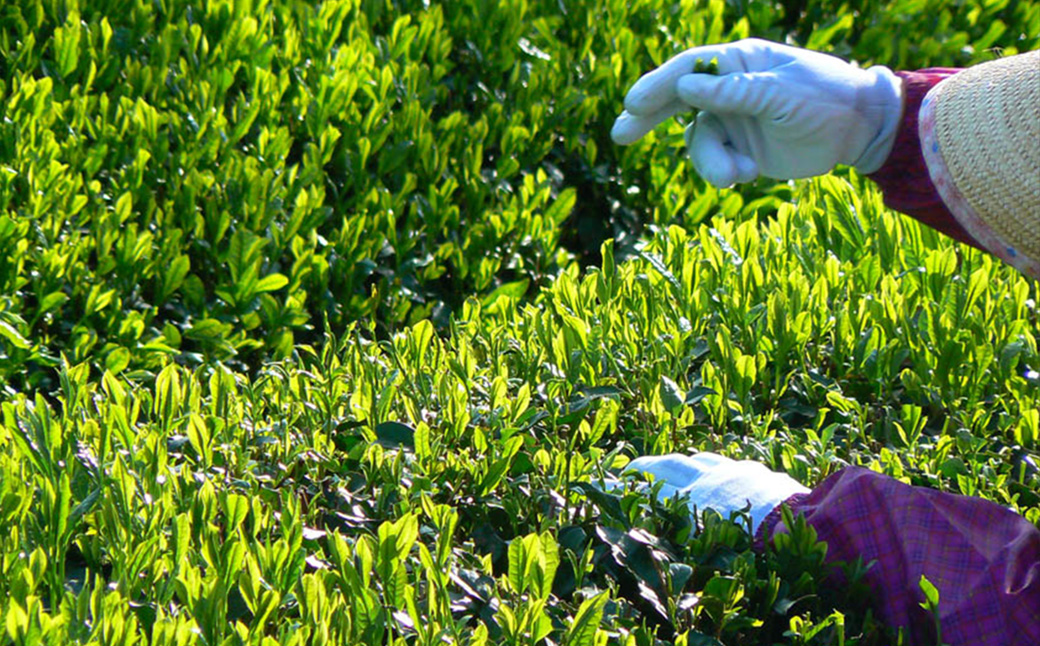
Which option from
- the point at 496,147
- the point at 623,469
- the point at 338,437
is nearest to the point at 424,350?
the point at 338,437

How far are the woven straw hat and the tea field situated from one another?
1.83ft

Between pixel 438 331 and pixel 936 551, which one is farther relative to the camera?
pixel 438 331

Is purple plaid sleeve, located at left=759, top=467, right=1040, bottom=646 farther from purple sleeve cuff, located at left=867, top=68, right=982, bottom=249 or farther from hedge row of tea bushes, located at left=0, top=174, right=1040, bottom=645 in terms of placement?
purple sleeve cuff, located at left=867, top=68, right=982, bottom=249

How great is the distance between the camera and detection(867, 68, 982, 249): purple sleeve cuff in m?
2.29

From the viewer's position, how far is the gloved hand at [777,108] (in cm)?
230

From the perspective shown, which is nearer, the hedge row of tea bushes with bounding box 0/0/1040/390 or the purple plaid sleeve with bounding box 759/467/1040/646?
the purple plaid sleeve with bounding box 759/467/1040/646

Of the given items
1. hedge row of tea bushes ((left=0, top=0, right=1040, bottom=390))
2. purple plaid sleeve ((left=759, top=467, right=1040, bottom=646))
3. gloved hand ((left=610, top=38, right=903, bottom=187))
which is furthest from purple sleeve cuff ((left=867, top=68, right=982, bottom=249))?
hedge row of tea bushes ((left=0, top=0, right=1040, bottom=390))

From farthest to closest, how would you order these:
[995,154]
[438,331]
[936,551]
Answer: [438,331] → [936,551] → [995,154]

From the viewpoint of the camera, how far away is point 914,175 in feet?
7.58

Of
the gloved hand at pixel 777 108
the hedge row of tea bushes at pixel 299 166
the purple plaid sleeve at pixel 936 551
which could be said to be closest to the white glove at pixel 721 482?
the purple plaid sleeve at pixel 936 551

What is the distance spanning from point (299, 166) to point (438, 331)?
24.8 inches

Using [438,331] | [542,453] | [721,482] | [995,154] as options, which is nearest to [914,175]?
[995,154]

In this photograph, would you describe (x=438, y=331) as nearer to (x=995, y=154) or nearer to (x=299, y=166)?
(x=299, y=166)

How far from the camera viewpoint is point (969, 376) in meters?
2.79
